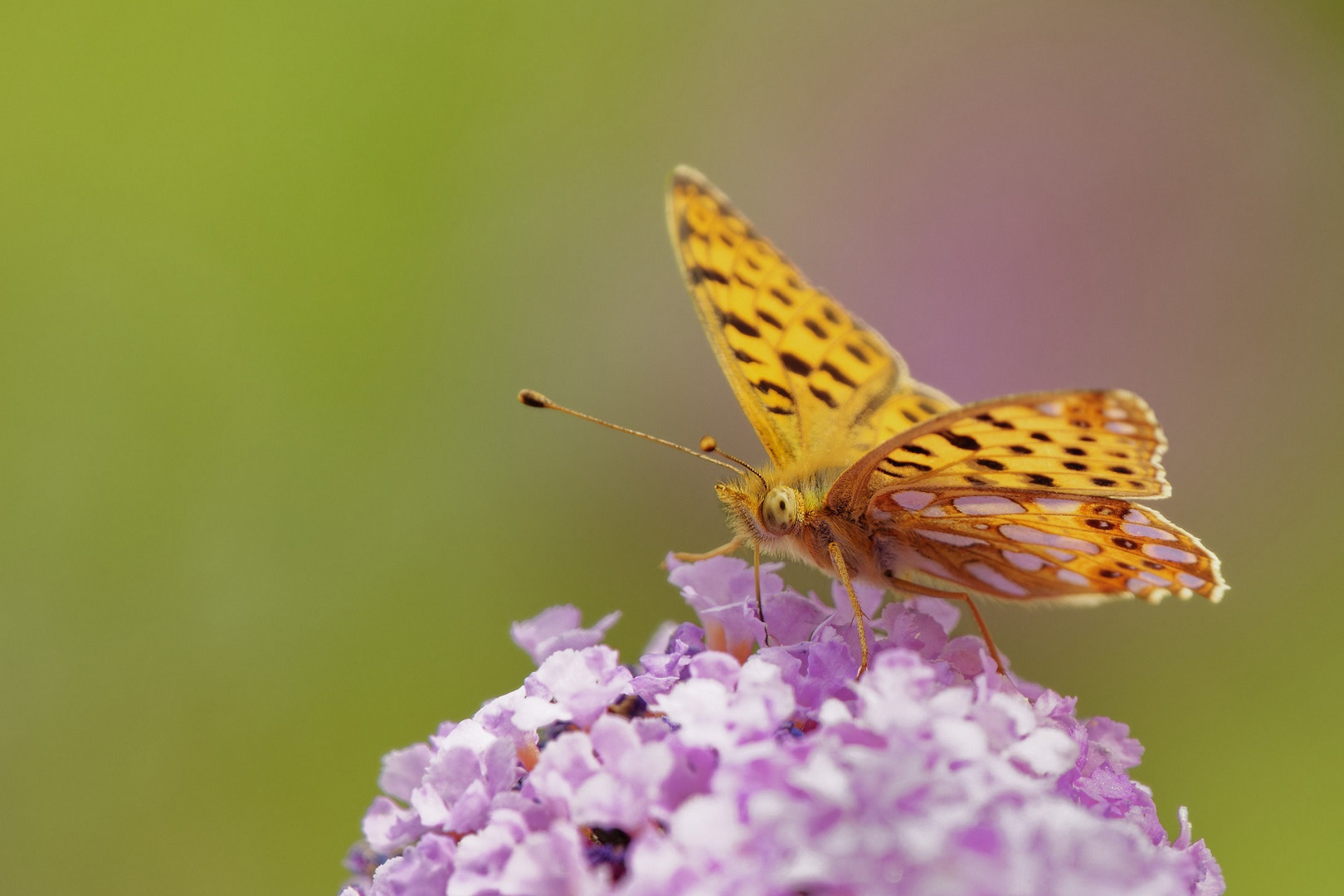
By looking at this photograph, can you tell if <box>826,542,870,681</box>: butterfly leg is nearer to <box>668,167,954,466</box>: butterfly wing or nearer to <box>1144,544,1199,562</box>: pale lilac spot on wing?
<box>668,167,954,466</box>: butterfly wing

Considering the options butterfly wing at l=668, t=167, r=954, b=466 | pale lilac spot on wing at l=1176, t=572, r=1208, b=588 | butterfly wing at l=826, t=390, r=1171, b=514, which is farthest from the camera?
butterfly wing at l=668, t=167, r=954, b=466

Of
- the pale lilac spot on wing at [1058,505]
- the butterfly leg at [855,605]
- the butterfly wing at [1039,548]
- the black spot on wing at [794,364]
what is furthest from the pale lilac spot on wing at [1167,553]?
the black spot on wing at [794,364]

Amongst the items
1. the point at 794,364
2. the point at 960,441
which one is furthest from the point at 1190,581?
the point at 794,364

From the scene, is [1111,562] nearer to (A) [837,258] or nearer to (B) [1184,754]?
(B) [1184,754]

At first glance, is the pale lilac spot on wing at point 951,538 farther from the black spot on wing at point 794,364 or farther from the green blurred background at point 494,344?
the green blurred background at point 494,344

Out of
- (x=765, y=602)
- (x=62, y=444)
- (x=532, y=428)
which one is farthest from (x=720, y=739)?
(x=62, y=444)

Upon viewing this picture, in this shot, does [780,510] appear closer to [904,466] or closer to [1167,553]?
[904,466]

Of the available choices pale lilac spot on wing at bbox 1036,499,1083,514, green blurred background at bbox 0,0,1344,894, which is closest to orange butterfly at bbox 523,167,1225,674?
pale lilac spot on wing at bbox 1036,499,1083,514
